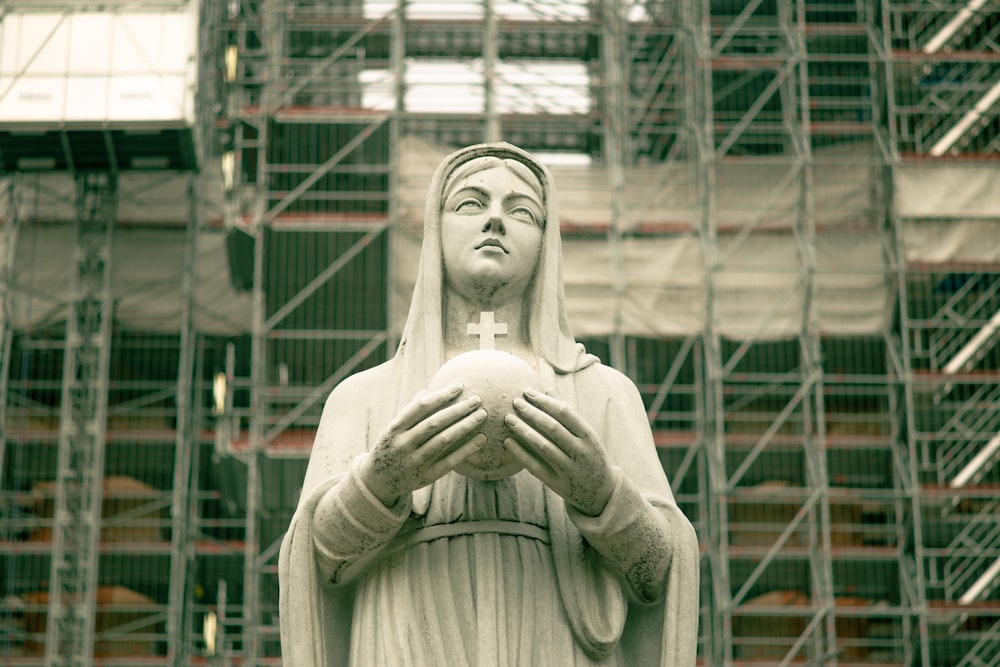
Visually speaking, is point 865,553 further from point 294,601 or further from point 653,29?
point 294,601

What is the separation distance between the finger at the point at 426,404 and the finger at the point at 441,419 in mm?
19

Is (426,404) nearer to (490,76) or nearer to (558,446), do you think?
(558,446)

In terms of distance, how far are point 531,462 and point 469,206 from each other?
142cm

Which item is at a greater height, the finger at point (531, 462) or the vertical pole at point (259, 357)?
the vertical pole at point (259, 357)

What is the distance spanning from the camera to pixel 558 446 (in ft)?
25.9

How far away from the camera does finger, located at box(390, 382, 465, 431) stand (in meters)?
7.84

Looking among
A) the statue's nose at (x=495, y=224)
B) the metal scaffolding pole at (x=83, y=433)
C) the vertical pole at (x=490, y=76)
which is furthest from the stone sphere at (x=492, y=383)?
the vertical pole at (x=490, y=76)

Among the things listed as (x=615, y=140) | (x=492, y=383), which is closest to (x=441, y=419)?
(x=492, y=383)

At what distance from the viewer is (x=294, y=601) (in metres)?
8.26

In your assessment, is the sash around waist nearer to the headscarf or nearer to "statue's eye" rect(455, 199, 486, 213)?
the headscarf

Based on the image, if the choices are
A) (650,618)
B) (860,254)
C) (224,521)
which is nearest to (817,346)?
(860,254)

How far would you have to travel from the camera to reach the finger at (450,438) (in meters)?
7.80

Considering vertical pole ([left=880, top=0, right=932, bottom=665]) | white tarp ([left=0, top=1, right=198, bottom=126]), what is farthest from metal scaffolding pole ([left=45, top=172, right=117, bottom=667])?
vertical pole ([left=880, top=0, right=932, bottom=665])

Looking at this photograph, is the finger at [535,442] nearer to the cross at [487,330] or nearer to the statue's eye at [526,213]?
the cross at [487,330]
